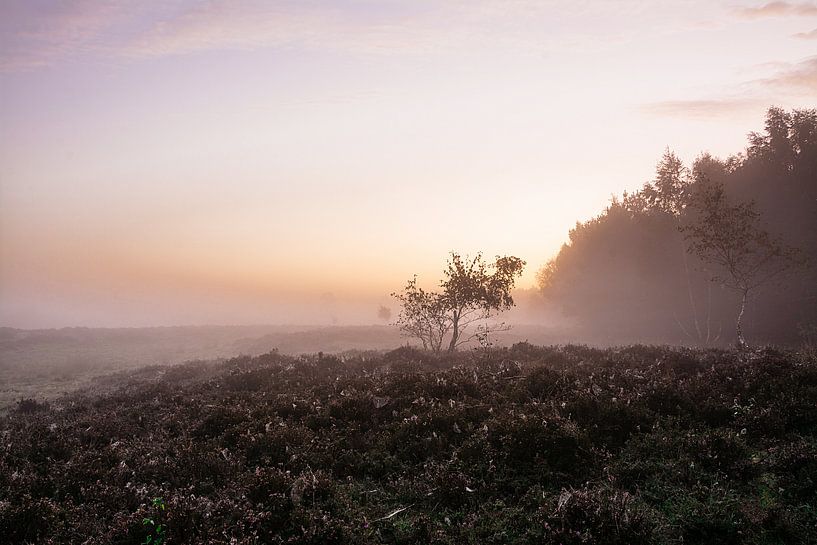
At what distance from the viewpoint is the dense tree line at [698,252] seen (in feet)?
115

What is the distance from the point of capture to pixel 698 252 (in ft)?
88.4

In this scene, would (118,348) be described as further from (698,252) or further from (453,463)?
(698,252)

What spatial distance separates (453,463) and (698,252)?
2627 cm

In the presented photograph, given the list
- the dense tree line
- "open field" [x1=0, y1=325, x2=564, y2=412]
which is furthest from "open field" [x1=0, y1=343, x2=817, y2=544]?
"open field" [x1=0, y1=325, x2=564, y2=412]

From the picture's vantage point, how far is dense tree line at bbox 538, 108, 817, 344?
35094 mm

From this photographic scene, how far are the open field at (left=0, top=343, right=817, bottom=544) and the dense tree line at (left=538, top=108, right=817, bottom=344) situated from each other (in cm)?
1936

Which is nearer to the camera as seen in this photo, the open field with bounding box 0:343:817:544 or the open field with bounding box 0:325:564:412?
the open field with bounding box 0:343:817:544

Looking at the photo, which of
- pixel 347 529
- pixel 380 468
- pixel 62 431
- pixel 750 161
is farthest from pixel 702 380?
pixel 750 161

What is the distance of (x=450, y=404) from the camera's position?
10.9 meters

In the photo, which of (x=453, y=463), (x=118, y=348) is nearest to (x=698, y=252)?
(x=453, y=463)

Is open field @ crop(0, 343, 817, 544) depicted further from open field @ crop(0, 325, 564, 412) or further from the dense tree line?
open field @ crop(0, 325, 564, 412)

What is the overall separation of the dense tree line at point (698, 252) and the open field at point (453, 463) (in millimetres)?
19360

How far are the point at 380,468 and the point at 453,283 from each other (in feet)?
59.3

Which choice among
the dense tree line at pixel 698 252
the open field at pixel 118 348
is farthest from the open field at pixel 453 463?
the open field at pixel 118 348
